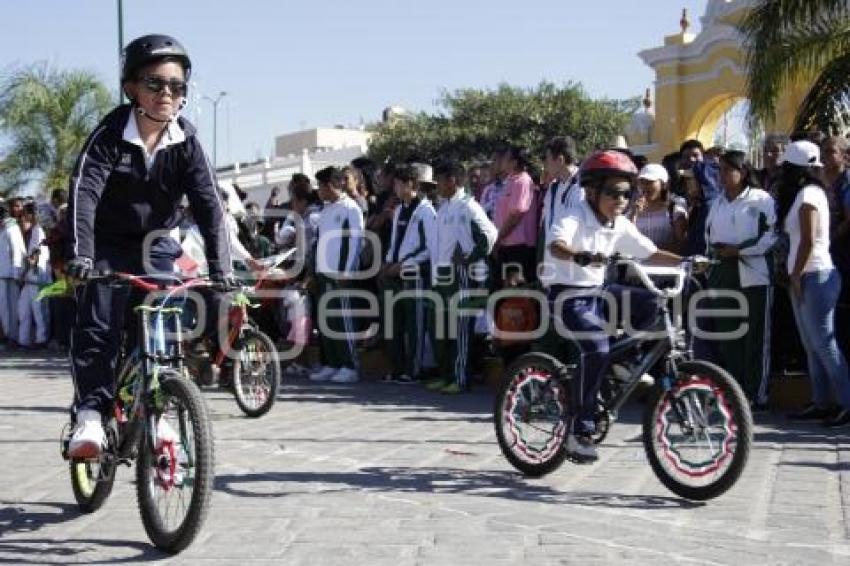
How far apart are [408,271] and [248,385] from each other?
8.94 ft

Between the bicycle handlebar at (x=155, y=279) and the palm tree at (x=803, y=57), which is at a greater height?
the palm tree at (x=803, y=57)

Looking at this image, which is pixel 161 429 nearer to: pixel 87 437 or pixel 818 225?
pixel 87 437

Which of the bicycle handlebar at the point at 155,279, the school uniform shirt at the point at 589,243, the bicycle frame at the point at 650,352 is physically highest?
the school uniform shirt at the point at 589,243

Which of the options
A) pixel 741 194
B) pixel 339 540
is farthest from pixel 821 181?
pixel 339 540

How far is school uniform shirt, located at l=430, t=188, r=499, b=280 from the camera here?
11.6 metres

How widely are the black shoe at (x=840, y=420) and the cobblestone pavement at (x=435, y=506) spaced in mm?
214

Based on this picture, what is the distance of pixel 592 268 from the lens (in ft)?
23.0

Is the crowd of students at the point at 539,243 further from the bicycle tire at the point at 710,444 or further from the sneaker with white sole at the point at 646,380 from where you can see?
the bicycle tire at the point at 710,444

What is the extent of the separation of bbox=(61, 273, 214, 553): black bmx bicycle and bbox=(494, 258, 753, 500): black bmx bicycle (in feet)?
7.47

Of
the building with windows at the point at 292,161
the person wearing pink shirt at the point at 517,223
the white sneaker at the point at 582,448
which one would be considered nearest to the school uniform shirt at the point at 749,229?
the person wearing pink shirt at the point at 517,223

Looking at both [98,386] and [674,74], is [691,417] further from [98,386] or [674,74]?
[674,74]

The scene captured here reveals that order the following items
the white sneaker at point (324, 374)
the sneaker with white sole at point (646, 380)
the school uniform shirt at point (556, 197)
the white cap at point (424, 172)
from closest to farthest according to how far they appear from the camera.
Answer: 1. the sneaker with white sole at point (646, 380)
2. the school uniform shirt at point (556, 197)
3. the white cap at point (424, 172)
4. the white sneaker at point (324, 374)

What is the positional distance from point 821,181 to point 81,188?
225 inches

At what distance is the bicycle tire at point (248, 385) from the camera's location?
33.5 ft
